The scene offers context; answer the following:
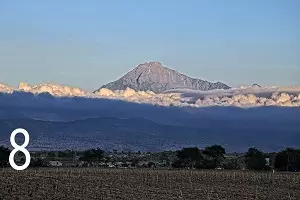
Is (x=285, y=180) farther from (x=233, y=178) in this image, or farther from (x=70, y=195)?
(x=70, y=195)

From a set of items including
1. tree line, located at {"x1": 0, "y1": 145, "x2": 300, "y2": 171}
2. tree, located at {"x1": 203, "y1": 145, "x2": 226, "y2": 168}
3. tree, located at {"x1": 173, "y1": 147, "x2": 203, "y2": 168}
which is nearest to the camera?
tree line, located at {"x1": 0, "y1": 145, "x2": 300, "y2": 171}

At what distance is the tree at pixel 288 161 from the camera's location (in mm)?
128250

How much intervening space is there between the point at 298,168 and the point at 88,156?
163 ft

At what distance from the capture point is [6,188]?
54406mm

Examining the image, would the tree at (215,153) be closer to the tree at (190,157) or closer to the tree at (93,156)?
the tree at (190,157)

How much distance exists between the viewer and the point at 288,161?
128 meters

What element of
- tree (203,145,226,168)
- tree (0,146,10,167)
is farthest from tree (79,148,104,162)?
tree (0,146,10,167)

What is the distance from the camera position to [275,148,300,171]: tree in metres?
128

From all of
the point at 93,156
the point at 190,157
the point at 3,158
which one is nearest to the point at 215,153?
the point at 190,157

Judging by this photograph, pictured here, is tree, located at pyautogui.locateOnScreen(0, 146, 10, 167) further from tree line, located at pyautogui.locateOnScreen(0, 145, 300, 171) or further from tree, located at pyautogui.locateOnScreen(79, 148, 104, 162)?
tree, located at pyautogui.locateOnScreen(79, 148, 104, 162)

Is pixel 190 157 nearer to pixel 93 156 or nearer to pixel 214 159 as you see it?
pixel 214 159

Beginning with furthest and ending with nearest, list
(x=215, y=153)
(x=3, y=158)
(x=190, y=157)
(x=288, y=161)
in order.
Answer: (x=215, y=153) < (x=190, y=157) < (x=3, y=158) < (x=288, y=161)

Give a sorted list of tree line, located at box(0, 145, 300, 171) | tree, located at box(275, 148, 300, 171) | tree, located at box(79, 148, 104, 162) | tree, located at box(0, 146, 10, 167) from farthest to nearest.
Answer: tree, located at box(79, 148, 104, 162) < tree, located at box(0, 146, 10, 167) < tree line, located at box(0, 145, 300, 171) < tree, located at box(275, 148, 300, 171)

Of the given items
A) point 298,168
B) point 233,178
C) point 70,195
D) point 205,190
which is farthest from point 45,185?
point 298,168
